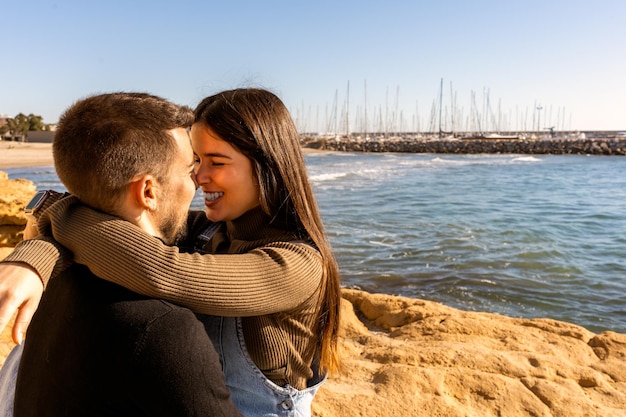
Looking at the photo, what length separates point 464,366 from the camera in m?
3.91

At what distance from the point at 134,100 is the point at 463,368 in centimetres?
319

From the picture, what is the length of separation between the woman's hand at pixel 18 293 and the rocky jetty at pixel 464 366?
2.14 m

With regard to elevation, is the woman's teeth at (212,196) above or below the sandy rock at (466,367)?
above

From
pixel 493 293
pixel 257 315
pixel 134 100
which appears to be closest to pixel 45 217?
pixel 134 100

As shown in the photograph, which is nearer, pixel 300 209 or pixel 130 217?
pixel 130 217

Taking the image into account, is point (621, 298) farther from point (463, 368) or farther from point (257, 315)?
point (257, 315)

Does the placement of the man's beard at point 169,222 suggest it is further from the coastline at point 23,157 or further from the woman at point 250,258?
the coastline at point 23,157

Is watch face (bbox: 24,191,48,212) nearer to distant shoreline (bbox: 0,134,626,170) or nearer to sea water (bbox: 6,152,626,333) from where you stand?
sea water (bbox: 6,152,626,333)

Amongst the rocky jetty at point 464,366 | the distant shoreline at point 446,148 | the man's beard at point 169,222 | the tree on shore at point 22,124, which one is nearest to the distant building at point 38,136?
the tree on shore at point 22,124

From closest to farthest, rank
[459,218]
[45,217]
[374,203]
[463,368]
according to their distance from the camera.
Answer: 1. [45,217]
2. [463,368]
3. [459,218]
4. [374,203]

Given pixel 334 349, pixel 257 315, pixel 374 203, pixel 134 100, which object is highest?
pixel 134 100

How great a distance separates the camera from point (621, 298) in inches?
303

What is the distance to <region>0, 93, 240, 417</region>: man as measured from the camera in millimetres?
1158

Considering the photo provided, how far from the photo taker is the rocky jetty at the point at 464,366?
3.33 meters
